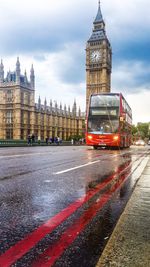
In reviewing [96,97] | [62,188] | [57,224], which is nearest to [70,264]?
[57,224]

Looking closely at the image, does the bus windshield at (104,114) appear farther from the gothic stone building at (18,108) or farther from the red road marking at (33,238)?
the gothic stone building at (18,108)

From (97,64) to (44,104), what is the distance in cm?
2780

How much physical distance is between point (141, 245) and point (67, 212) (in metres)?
1.19

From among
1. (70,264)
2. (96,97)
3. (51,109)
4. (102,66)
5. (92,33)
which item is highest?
(92,33)

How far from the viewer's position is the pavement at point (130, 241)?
191 centimetres

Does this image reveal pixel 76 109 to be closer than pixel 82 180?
No

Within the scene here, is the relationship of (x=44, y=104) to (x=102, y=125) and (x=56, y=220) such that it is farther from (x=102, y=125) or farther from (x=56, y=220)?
(x=56, y=220)

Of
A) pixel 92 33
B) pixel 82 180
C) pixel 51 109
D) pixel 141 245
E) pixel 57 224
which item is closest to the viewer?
pixel 141 245

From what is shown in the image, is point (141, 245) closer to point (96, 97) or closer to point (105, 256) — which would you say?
point (105, 256)

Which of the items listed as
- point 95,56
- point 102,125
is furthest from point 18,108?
point 102,125

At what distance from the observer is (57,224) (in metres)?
2.77

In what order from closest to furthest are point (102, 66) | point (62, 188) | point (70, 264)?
point (70, 264) → point (62, 188) → point (102, 66)

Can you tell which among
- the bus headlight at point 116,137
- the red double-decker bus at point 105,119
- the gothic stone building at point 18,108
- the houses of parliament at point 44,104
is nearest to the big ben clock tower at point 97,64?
the houses of parliament at point 44,104

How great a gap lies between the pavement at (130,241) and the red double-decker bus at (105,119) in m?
17.7
